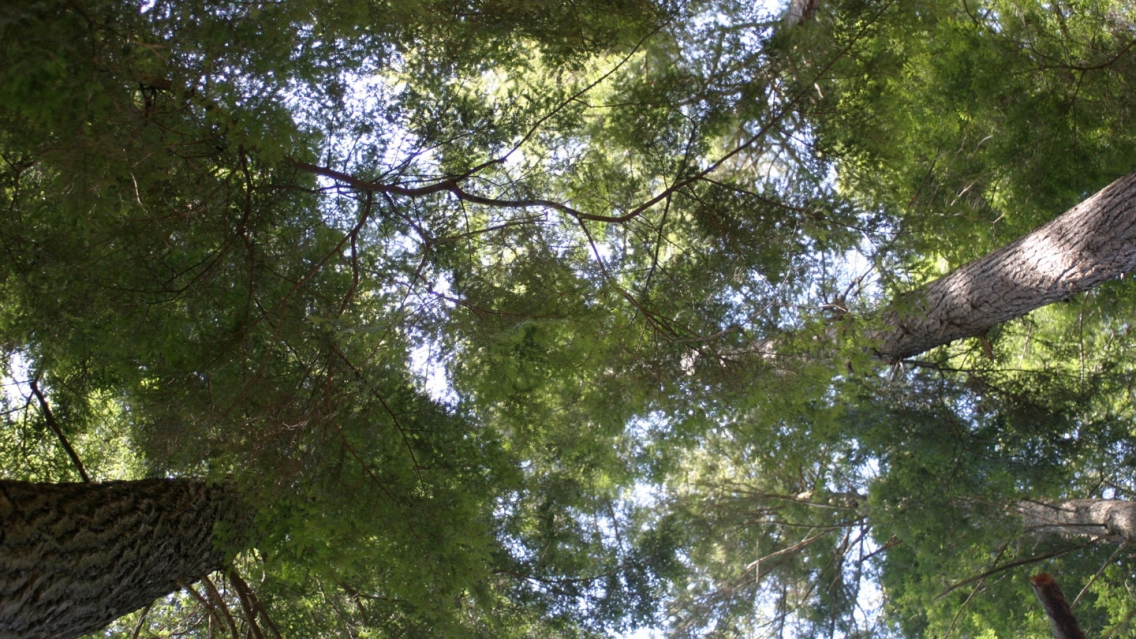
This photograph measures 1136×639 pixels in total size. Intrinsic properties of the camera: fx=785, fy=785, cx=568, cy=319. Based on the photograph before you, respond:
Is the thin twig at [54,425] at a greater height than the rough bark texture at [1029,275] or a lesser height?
greater

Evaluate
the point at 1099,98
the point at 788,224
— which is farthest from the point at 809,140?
the point at 1099,98

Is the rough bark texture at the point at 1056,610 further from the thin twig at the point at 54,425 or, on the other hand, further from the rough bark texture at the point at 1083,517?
the thin twig at the point at 54,425

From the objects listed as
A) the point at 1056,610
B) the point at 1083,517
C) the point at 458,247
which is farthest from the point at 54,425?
the point at 1083,517

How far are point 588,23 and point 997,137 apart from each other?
3.69m

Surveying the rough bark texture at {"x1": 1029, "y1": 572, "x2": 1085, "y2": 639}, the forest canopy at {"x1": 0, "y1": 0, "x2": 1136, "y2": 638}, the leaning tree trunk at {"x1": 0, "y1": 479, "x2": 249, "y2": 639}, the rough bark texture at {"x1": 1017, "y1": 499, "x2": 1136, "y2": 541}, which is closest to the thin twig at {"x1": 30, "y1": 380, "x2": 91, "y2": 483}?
the forest canopy at {"x1": 0, "y1": 0, "x2": 1136, "y2": 638}

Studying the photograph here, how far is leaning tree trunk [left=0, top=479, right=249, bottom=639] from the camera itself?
8.87 feet

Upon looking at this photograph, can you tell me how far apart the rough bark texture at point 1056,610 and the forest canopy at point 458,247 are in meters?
1.29

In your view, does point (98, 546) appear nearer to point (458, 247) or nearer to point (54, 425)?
point (54, 425)

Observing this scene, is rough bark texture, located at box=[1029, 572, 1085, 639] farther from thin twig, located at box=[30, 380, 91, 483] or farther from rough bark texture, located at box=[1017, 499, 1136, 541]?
thin twig, located at box=[30, 380, 91, 483]

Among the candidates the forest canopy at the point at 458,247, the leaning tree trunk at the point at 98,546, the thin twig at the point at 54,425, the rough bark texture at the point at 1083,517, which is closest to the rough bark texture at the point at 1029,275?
the forest canopy at the point at 458,247

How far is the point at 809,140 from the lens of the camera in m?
5.20

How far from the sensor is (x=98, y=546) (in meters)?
A: 3.01

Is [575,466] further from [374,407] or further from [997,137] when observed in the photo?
[997,137]

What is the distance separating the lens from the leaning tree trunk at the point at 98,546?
2.70 m
